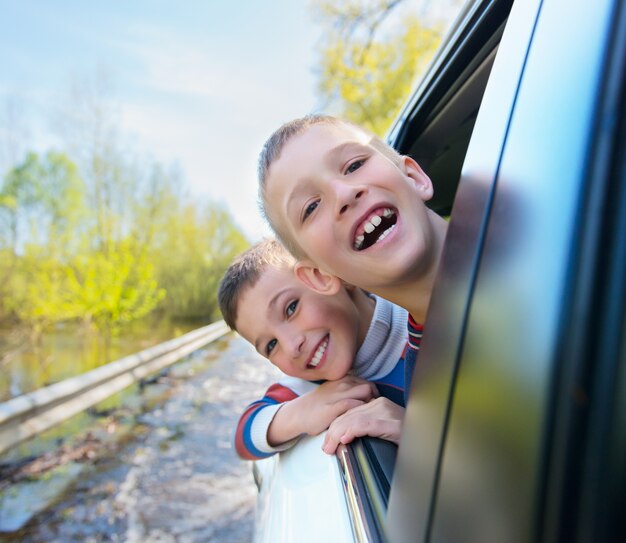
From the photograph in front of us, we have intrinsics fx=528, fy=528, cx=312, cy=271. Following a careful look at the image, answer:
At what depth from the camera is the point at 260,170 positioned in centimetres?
160

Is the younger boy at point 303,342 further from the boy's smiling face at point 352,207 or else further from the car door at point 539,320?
the car door at point 539,320

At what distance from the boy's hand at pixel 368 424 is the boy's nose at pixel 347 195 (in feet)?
1.74

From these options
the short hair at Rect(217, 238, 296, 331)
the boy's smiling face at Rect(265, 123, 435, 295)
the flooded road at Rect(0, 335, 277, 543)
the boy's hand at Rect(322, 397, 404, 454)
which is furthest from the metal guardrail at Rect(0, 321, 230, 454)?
the boy's smiling face at Rect(265, 123, 435, 295)

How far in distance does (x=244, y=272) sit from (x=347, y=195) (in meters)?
0.88

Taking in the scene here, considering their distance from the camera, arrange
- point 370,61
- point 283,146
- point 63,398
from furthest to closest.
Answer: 1. point 370,61
2. point 63,398
3. point 283,146

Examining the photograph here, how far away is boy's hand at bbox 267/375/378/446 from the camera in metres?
1.59

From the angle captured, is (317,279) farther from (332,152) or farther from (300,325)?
(332,152)

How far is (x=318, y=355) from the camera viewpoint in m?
1.87

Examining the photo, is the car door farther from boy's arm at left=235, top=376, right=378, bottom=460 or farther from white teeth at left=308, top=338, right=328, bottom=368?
white teeth at left=308, top=338, right=328, bottom=368

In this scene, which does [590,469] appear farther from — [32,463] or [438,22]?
[438,22]

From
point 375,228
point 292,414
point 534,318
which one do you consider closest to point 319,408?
point 292,414

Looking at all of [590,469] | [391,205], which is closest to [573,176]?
[590,469]

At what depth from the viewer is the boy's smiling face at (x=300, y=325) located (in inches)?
73.7

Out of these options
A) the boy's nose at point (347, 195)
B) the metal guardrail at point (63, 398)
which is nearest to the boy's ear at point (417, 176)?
the boy's nose at point (347, 195)
